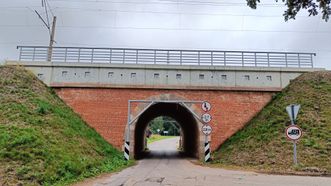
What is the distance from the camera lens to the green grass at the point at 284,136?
542 inches

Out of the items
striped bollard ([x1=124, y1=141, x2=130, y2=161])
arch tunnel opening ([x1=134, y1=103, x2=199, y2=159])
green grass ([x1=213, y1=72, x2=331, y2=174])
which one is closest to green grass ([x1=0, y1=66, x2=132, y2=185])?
striped bollard ([x1=124, y1=141, x2=130, y2=161])

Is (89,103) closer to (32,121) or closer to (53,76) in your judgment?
(53,76)

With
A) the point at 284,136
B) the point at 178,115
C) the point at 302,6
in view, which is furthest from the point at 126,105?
the point at 302,6

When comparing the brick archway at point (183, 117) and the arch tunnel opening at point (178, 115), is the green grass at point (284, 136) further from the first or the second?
the arch tunnel opening at point (178, 115)

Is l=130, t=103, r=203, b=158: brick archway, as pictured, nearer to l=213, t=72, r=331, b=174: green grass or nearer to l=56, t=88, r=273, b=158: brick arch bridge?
l=56, t=88, r=273, b=158: brick arch bridge

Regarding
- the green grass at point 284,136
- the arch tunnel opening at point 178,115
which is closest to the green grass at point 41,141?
the arch tunnel opening at point 178,115

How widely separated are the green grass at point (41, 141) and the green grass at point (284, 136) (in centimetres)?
613

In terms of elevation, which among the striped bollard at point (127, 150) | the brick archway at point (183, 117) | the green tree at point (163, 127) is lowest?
the striped bollard at point (127, 150)

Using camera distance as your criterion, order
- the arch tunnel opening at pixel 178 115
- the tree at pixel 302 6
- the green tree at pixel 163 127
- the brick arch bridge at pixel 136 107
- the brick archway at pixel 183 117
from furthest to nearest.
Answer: the green tree at pixel 163 127, the arch tunnel opening at pixel 178 115, the brick archway at pixel 183 117, the brick arch bridge at pixel 136 107, the tree at pixel 302 6

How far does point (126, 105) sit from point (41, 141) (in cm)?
800

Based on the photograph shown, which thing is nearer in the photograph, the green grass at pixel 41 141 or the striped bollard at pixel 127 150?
the green grass at pixel 41 141

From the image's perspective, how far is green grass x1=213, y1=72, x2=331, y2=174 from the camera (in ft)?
45.2

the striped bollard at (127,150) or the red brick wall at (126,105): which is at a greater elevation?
the red brick wall at (126,105)

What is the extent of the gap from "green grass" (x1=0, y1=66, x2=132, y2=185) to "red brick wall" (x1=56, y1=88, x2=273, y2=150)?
0.77 metres
